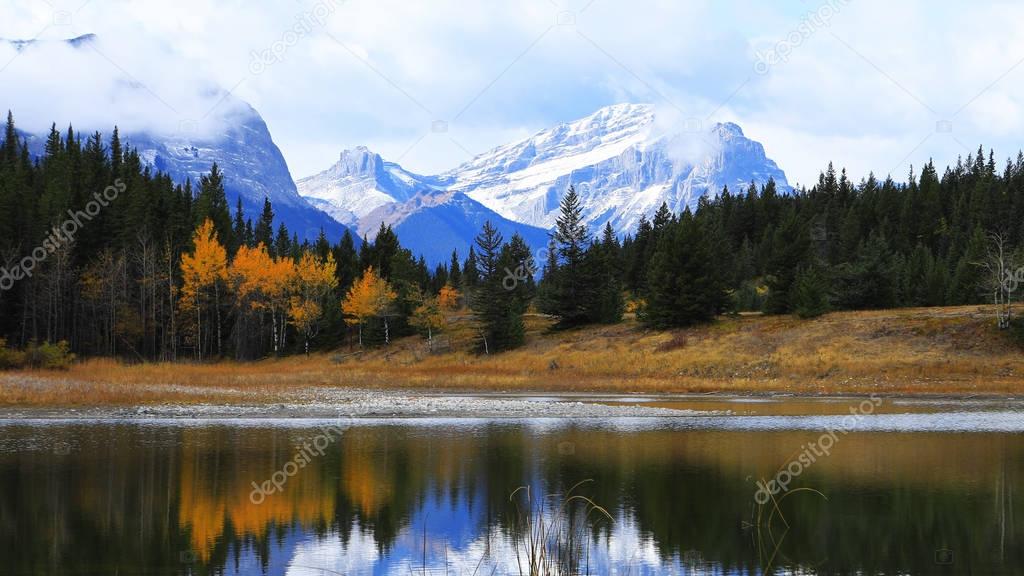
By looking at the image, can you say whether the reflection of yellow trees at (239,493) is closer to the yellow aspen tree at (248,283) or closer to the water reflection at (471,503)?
the water reflection at (471,503)

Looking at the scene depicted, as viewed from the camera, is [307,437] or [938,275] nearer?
[307,437]

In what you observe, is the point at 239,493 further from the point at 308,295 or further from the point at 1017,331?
the point at 308,295

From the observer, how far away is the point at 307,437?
3053 centimetres

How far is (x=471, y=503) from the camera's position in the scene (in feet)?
63.7

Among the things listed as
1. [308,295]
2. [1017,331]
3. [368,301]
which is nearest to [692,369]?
[1017,331]

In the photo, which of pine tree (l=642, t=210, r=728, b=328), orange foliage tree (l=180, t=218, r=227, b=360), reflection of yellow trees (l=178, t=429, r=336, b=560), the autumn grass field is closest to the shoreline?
the autumn grass field

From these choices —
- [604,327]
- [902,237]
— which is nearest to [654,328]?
[604,327]

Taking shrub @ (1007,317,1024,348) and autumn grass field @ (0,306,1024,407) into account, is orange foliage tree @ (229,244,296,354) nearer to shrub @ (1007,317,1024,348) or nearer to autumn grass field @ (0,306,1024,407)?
autumn grass field @ (0,306,1024,407)

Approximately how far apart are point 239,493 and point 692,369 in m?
49.3

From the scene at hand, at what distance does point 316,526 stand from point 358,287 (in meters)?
79.9

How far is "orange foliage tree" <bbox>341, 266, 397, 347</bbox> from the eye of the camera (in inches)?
3620

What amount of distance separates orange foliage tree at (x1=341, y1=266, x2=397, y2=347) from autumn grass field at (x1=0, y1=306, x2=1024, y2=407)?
41.3 ft

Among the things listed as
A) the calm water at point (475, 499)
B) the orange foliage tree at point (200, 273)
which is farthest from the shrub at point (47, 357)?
the calm water at point (475, 499)

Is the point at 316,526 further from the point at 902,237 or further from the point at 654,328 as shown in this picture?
the point at 902,237
